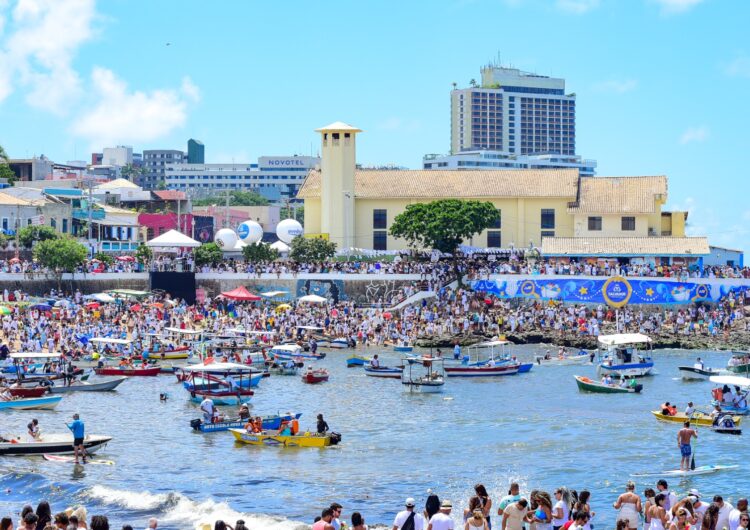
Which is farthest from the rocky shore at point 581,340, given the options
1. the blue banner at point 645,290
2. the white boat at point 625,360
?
the white boat at point 625,360

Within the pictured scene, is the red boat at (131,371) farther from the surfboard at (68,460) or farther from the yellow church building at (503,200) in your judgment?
the yellow church building at (503,200)

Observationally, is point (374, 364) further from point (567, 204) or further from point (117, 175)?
point (117, 175)

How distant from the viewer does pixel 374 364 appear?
186 ft

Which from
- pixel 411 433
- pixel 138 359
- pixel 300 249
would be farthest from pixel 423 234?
pixel 411 433

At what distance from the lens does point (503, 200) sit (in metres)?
91.4

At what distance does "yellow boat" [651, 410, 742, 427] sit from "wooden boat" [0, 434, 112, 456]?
1918cm

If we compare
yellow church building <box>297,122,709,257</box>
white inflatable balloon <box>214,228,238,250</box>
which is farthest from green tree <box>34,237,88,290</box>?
white inflatable balloon <box>214,228,238,250</box>

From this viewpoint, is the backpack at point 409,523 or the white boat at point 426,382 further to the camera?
the white boat at point 426,382

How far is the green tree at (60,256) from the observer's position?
75.2 m

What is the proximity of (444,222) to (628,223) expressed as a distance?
1571 centimetres

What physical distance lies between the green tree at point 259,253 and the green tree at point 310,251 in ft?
4.53

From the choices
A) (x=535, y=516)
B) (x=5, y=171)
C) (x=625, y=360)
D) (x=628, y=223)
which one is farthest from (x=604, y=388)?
(x=5, y=171)

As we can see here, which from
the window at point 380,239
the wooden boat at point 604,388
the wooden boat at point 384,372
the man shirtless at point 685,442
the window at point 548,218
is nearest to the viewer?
the man shirtless at point 685,442

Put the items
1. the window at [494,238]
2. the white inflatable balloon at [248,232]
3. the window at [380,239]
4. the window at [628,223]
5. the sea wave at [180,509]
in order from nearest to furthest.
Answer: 1. the sea wave at [180,509]
2. the window at [628,223]
3. the window at [494,238]
4. the window at [380,239]
5. the white inflatable balloon at [248,232]
